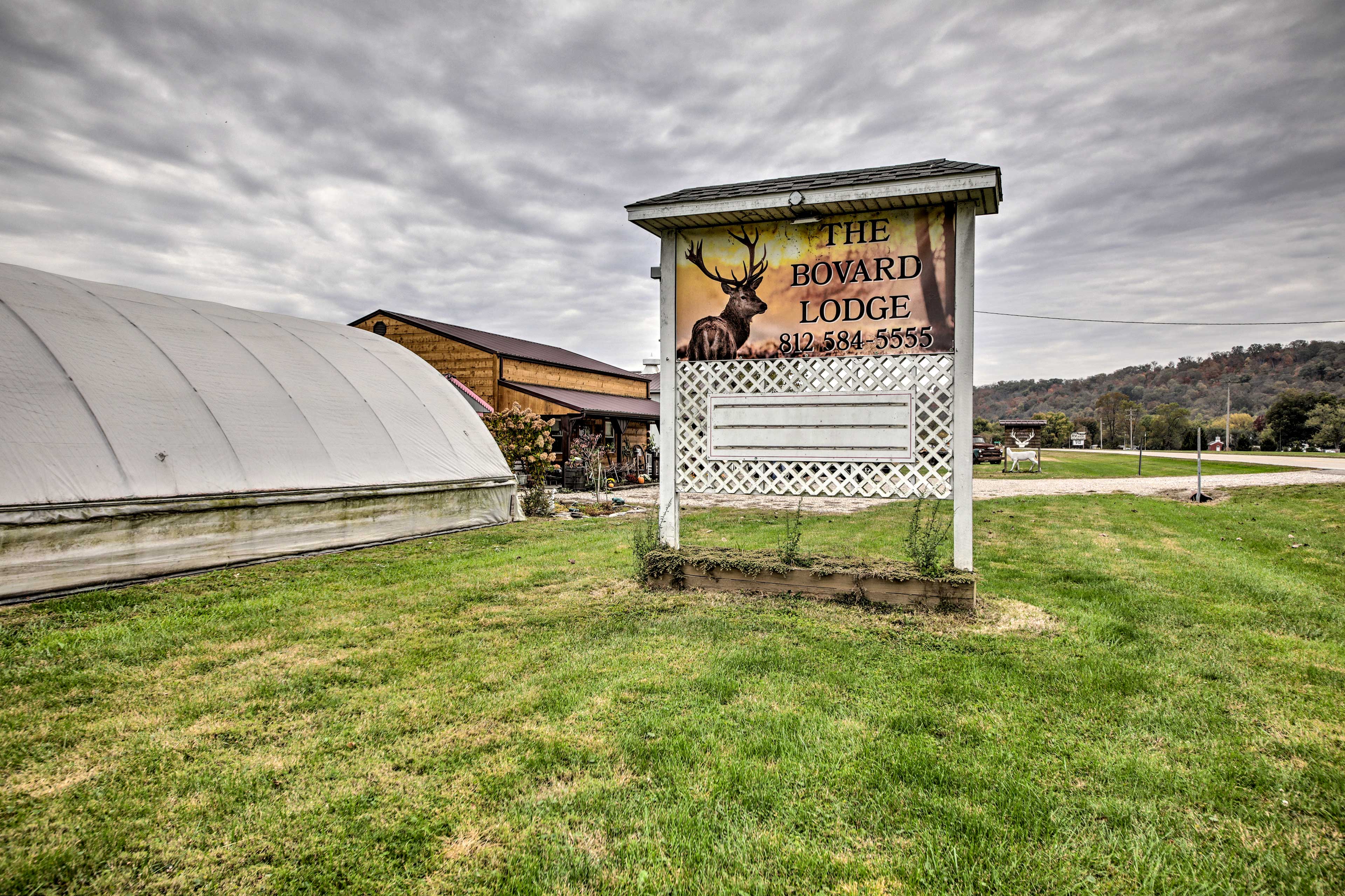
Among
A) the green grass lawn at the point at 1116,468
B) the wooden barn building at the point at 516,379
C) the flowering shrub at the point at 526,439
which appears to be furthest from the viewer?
the green grass lawn at the point at 1116,468

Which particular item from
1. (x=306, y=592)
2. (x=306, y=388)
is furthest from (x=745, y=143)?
(x=306, y=592)

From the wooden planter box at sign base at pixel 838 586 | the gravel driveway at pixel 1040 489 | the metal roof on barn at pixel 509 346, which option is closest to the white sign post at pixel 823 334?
the wooden planter box at sign base at pixel 838 586

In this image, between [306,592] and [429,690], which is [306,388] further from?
[429,690]

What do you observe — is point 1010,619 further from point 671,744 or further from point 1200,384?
point 1200,384

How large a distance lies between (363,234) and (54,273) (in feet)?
36.3

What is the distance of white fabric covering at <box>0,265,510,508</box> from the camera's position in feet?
18.7

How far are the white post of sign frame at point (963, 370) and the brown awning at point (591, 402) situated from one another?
15063 millimetres

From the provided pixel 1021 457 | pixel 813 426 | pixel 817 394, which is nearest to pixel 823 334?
pixel 817 394

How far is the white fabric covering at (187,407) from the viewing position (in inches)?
224

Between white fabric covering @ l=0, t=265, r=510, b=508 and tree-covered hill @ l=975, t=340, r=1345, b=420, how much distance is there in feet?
248

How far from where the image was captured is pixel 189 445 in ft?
21.4

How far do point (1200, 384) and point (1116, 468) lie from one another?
6940 cm

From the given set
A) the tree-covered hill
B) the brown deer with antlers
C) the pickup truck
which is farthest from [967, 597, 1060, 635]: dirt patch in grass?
the tree-covered hill

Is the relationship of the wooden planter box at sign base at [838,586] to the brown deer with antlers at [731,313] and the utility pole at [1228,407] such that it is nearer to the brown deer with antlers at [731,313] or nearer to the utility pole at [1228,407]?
the brown deer with antlers at [731,313]
